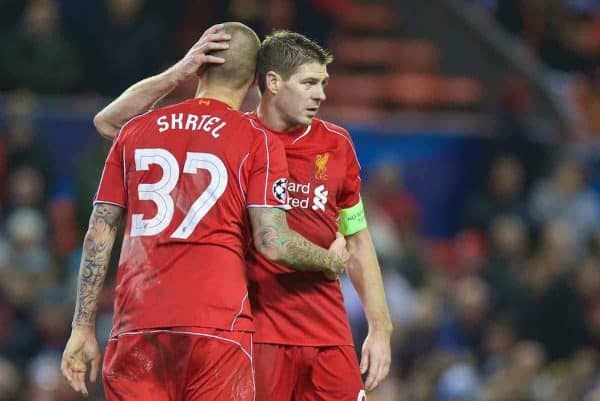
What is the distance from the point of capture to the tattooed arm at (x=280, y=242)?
18.5 ft

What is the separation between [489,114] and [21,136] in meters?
4.90

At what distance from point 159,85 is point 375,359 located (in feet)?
5.11

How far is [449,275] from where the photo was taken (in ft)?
40.9

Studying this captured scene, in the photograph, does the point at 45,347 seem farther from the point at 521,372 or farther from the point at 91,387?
the point at 521,372

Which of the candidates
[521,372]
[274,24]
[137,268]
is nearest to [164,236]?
[137,268]

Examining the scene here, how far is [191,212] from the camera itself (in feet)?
18.4

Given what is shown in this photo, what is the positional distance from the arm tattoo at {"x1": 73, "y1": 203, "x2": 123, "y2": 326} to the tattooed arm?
2.01 ft

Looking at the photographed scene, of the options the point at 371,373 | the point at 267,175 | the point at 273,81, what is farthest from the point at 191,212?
the point at 371,373

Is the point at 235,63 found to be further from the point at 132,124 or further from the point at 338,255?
the point at 338,255

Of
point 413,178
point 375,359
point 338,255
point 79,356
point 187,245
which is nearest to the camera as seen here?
point 187,245

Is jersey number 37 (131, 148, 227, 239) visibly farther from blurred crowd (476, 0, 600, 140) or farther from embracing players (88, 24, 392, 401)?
blurred crowd (476, 0, 600, 140)

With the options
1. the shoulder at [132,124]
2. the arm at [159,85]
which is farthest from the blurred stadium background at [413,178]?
the shoulder at [132,124]

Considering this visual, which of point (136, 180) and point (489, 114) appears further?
point (489, 114)

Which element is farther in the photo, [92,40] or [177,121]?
[92,40]
